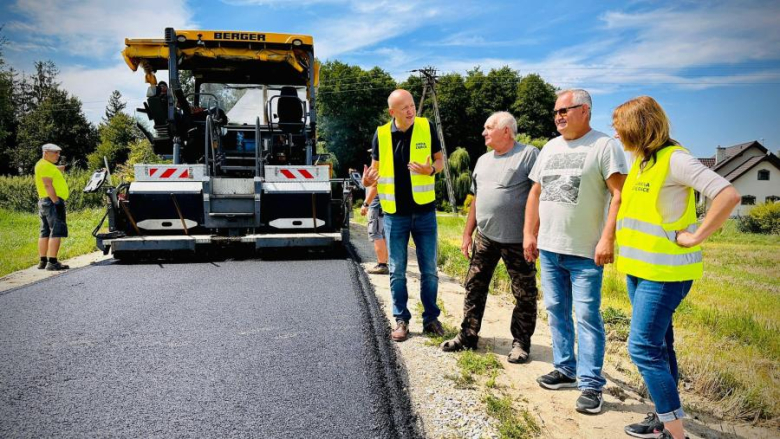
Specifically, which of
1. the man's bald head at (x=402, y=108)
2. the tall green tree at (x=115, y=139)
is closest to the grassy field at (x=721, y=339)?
the man's bald head at (x=402, y=108)

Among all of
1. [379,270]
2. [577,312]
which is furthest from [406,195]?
[379,270]

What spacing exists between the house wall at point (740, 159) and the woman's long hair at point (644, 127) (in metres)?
47.3

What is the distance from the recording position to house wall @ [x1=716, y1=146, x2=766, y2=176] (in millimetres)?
41469

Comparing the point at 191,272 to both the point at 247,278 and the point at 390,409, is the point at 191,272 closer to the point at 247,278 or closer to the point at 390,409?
the point at 247,278

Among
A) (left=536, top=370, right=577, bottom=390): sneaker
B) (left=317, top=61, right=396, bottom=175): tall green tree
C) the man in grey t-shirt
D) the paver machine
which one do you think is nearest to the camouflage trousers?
the man in grey t-shirt

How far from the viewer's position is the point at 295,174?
7.43 metres

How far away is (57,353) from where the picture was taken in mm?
3406

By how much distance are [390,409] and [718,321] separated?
13.4 ft

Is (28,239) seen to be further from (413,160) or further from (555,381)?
(555,381)

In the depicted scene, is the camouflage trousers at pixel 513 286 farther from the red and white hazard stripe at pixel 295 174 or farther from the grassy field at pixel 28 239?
the grassy field at pixel 28 239

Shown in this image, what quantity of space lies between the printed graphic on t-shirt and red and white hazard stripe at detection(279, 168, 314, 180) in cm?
499

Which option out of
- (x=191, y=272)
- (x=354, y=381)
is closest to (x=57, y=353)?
(x=354, y=381)

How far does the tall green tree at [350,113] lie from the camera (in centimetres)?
4362

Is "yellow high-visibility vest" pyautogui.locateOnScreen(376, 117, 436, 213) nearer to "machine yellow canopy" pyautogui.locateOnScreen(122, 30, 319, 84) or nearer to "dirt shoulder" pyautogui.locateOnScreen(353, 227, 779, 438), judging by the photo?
"dirt shoulder" pyautogui.locateOnScreen(353, 227, 779, 438)
